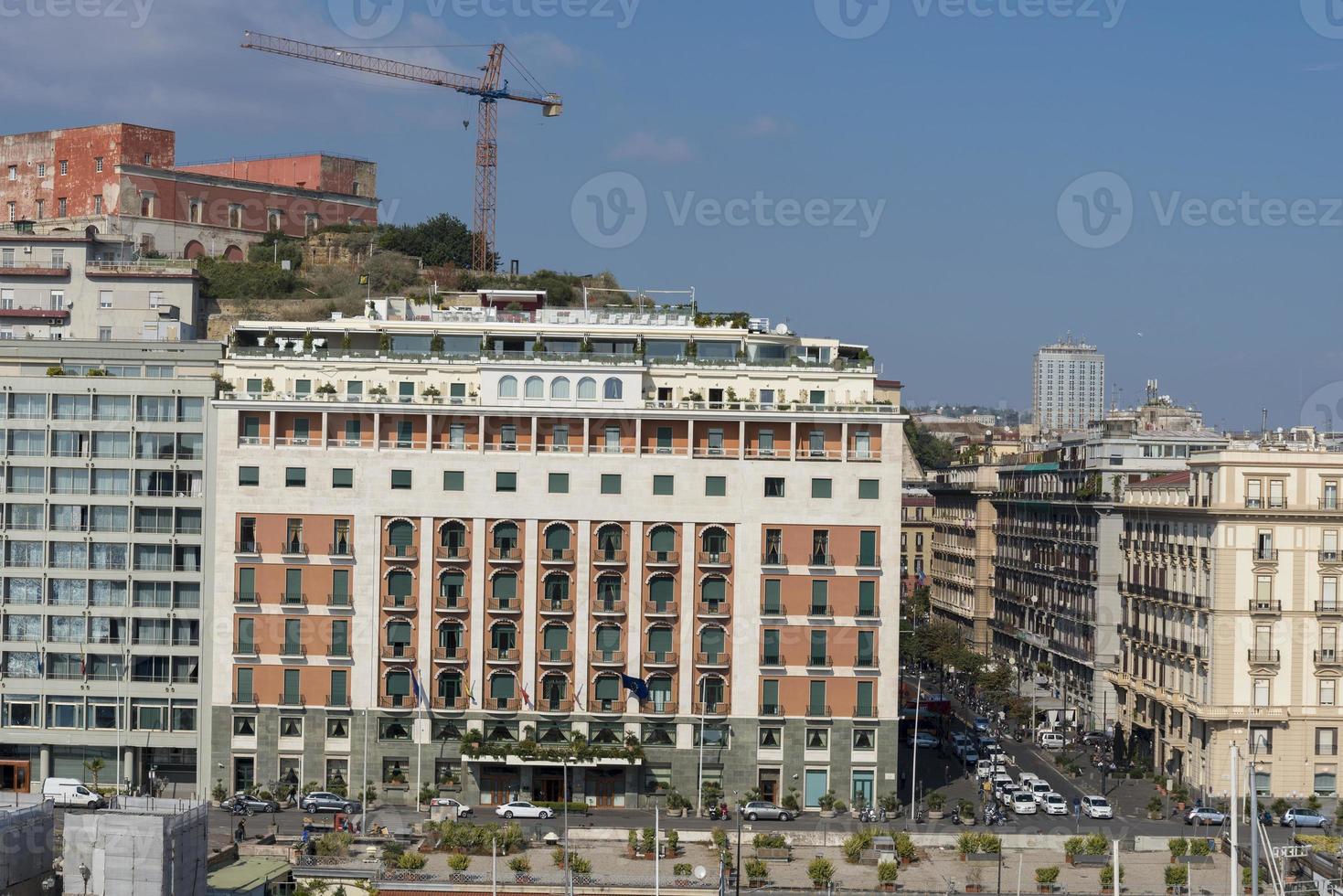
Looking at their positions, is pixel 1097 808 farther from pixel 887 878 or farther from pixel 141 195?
pixel 141 195

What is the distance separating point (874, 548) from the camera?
97.2m

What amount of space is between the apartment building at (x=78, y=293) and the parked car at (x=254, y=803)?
3803 cm

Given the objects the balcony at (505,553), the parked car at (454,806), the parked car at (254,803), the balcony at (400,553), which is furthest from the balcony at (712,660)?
the parked car at (254,803)

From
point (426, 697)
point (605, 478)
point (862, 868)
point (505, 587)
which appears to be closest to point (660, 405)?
point (605, 478)

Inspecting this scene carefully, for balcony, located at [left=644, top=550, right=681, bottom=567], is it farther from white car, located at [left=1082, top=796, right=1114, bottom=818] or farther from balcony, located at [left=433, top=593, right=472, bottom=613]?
white car, located at [left=1082, top=796, right=1114, bottom=818]

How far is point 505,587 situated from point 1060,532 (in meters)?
50.0

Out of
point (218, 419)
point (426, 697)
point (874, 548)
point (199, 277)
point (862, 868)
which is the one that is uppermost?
point (199, 277)

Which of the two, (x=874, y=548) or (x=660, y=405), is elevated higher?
(x=660, y=405)

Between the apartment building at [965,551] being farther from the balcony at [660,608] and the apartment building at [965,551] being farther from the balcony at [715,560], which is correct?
the balcony at [660,608]

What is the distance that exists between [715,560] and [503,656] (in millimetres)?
11480

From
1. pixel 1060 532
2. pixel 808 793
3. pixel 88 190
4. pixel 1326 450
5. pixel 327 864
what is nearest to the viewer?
pixel 327 864

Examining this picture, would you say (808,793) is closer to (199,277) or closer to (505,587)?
(505,587)

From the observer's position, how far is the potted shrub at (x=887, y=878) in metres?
80.8

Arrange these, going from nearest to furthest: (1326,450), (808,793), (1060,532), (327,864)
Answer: (327,864), (808,793), (1326,450), (1060,532)
